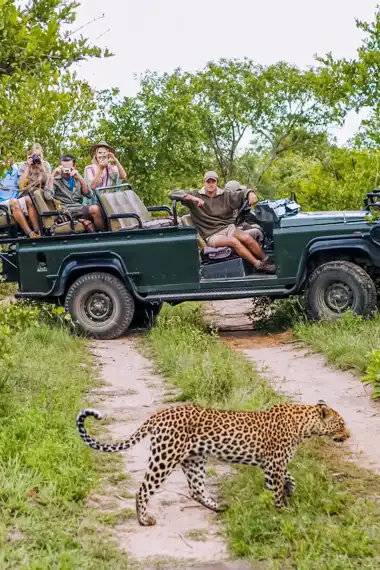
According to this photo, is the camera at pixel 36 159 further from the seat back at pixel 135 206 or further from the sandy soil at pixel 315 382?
the sandy soil at pixel 315 382

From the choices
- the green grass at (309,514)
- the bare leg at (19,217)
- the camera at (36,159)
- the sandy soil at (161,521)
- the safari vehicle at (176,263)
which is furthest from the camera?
the camera at (36,159)

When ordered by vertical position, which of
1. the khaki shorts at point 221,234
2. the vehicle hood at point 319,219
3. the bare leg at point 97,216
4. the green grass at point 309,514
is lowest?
the green grass at point 309,514

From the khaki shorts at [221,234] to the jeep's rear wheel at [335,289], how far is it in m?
1.11

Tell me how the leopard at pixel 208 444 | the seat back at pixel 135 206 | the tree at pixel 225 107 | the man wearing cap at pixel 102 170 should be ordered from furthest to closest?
the tree at pixel 225 107 → the man wearing cap at pixel 102 170 → the seat back at pixel 135 206 → the leopard at pixel 208 444

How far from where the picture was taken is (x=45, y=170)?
14.8m

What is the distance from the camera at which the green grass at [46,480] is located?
18.8 feet

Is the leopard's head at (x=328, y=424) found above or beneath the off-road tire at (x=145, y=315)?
above

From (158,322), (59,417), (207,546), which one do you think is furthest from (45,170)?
(207,546)

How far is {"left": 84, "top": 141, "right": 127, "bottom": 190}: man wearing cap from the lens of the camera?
14.6m

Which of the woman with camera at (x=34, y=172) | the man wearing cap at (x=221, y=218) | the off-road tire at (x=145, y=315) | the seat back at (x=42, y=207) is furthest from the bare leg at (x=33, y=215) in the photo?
the man wearing cap at (x=221, y=218)

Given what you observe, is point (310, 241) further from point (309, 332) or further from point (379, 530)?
point (379, 530)

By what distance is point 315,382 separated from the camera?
33.0 ft

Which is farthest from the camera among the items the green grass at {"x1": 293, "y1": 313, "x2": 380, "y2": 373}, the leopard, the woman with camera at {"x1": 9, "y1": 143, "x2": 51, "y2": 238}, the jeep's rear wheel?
the leopard

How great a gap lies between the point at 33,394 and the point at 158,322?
4.55 m
